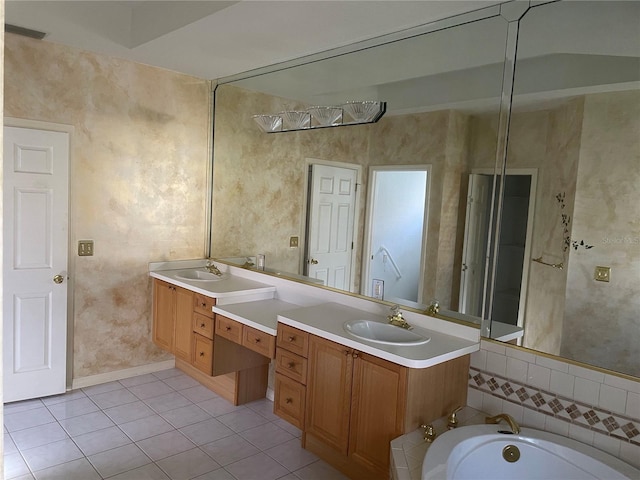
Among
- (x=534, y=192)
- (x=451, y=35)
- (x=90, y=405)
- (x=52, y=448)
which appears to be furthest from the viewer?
(x=90, y=405)

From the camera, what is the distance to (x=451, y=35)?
2537mm

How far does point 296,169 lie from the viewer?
357cm

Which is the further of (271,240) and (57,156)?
(271,240)

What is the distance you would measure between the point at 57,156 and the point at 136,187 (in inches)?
24.5

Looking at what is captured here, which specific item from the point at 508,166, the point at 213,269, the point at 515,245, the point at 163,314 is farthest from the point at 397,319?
the point at 163,314

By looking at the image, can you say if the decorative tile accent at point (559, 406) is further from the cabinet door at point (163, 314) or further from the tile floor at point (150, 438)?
the cabinet door at point (163, 314)

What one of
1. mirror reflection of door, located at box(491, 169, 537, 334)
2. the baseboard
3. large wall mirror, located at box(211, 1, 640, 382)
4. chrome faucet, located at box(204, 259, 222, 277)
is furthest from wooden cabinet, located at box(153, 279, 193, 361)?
mirror reflection of door, located at box(491, 169, 537, 334)

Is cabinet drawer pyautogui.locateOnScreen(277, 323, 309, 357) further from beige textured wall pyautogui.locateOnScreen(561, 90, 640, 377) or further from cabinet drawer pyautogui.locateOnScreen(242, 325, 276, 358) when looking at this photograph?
beige textured wall pyautogui.locateOnScreen(561, 90, 640, 377)

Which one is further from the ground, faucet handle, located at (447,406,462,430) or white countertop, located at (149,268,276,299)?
white countertop, located at (149,268,276,299)

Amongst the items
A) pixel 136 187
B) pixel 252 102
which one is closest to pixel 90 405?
pixel 136 187

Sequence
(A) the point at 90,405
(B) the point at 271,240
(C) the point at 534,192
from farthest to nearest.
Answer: (B) the point at 271,240
(A) the point at 90,405
(C) the point at 534,192

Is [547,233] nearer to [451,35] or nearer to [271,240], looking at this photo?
[451,35]

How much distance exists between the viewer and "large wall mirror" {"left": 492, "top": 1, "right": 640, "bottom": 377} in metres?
2.00

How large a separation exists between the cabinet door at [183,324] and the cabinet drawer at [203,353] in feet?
0.29
